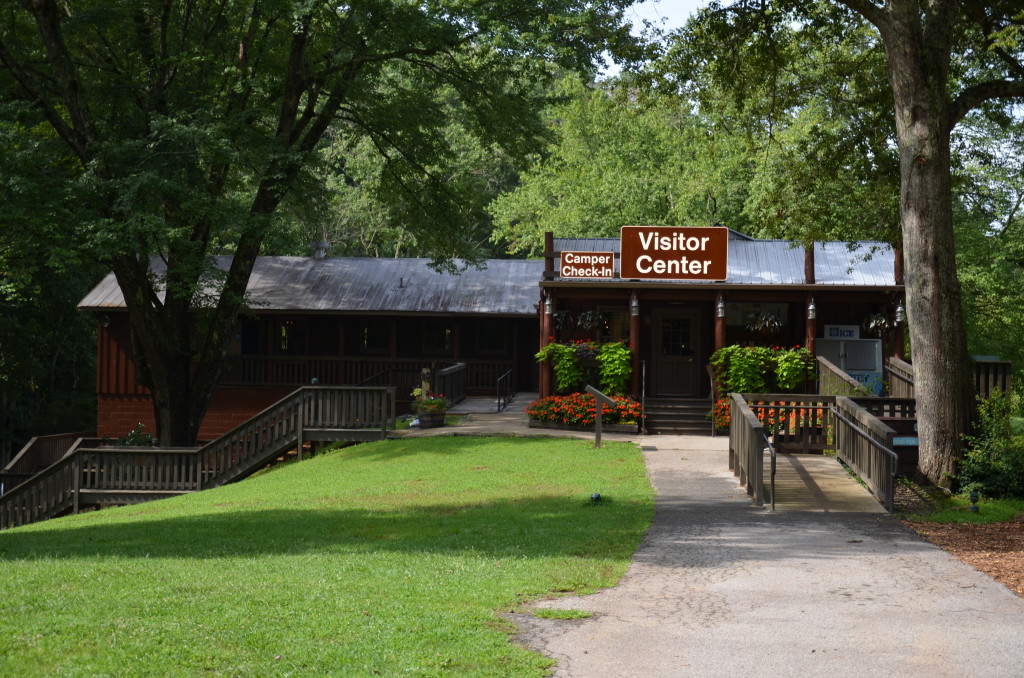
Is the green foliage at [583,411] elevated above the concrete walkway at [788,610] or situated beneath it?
elevated above

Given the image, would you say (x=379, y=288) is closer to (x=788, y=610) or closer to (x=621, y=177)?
(x=621, y=177)

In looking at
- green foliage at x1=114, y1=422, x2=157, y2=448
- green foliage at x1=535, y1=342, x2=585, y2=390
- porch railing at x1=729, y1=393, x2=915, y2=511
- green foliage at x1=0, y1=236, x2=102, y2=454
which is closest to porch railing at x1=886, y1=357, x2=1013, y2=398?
porch railing at x1=729, y1=393, x2=915, y2=511

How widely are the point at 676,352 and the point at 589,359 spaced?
3.60 m

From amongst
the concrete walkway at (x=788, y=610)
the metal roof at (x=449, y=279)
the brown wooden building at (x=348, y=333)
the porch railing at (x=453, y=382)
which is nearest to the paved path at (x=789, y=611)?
the concrete walkway at (x=788, y=610)

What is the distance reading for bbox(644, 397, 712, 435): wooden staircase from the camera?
76.3 feet

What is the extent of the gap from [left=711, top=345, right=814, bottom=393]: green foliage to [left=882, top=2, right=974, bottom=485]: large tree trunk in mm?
7656

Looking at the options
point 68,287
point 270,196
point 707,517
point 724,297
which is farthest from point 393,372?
point 707,517

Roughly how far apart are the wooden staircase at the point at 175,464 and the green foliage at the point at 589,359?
469 centimetres

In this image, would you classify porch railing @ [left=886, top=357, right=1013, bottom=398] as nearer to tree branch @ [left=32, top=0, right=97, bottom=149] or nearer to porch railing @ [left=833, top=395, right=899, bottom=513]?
porch railing @ [left=833, top=395, right=899, bottom=513]

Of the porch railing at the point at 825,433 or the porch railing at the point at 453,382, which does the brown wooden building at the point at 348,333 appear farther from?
the porch railing at the point at 825,433

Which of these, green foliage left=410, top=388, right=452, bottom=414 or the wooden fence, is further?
green foliage left=410, top=388, right=452, bottom=414

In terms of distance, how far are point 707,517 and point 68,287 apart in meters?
31.2

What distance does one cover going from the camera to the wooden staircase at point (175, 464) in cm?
1967

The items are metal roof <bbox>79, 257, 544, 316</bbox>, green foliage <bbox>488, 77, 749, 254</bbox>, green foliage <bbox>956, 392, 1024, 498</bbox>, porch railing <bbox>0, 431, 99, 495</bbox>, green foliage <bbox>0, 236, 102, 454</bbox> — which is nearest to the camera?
green foliage <bbox>956, 392, 1024, 498</bbox>
